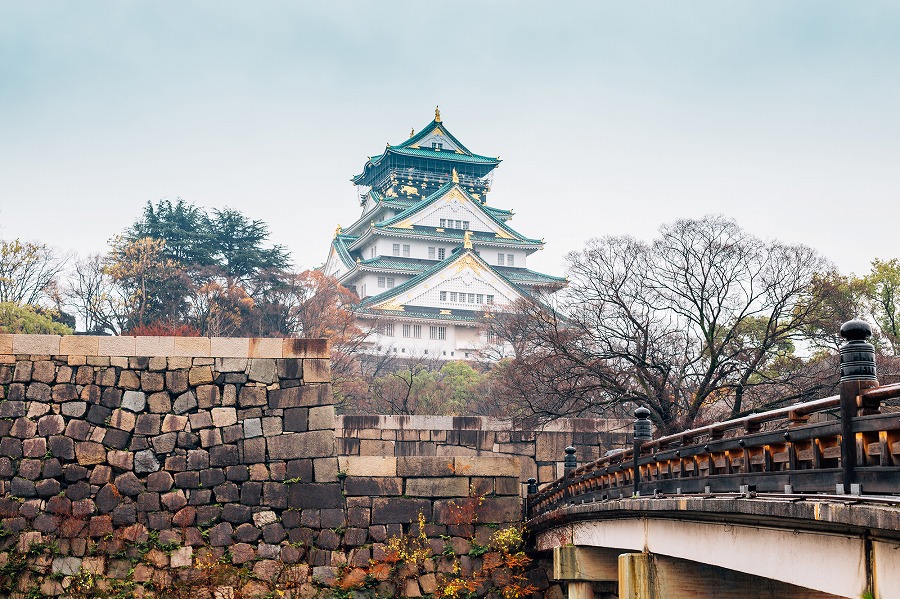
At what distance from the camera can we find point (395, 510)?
18781 mm

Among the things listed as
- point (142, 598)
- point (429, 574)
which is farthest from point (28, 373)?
point (429, 574)

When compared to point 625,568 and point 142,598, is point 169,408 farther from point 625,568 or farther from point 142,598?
point 625,568

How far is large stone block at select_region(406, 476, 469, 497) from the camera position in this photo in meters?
18.9

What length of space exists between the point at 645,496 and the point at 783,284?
44.1 ft

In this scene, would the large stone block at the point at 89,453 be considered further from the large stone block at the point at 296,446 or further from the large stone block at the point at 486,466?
the large stone block at the point at 486,466

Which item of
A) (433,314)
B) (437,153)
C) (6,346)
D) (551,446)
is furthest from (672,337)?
(437,153)

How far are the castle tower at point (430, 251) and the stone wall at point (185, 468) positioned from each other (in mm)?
39905

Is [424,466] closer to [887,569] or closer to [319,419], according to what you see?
[319,419]

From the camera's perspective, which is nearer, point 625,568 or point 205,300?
point 625,568

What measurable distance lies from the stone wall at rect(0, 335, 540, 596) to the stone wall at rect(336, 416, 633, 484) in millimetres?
5894

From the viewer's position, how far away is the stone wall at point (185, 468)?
18344 mm

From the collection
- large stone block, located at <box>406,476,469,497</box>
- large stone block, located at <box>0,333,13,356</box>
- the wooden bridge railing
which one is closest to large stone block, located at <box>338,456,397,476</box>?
large stone block, located at <box>406,476,469,497</box>

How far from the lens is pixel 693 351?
88.2 ft

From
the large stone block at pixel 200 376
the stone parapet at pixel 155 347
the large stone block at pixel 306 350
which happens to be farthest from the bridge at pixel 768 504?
the large stone block at pixel 200 376
